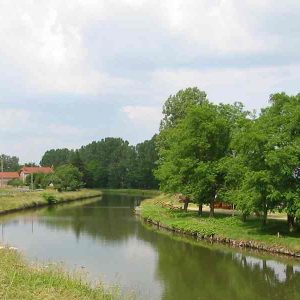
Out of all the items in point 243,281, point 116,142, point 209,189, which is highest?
point 116,142

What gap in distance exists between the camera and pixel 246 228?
3941 centimetres

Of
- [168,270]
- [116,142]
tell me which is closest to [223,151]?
[168,270]

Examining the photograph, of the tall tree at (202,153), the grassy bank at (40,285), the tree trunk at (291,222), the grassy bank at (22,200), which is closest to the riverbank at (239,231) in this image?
the tree trunk at (291,222)

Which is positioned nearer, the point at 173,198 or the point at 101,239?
the point at 101,239

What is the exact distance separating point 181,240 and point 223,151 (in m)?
12.5

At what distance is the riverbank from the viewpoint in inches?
1309

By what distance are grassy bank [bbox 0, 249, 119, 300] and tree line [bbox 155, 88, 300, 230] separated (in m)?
17.7

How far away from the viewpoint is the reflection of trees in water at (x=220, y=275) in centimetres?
2346

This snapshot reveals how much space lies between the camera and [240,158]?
1572 inches

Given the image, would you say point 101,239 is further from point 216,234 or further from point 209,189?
point 209,189

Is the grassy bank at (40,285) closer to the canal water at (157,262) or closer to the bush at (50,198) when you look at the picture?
the canal water at (157,262)

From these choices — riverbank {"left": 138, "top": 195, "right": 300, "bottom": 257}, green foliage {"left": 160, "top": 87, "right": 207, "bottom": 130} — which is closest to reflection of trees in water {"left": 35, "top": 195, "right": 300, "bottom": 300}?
riverbank {"left": 138, "top": 195, "right": 300, "bottom": 257}

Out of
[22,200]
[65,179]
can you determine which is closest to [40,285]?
[22,200]

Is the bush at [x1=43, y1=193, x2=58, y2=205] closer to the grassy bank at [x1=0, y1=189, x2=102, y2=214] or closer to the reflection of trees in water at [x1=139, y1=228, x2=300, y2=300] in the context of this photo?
the grassy bank at [x1=0, y1=189, x2=102, y2=214]
